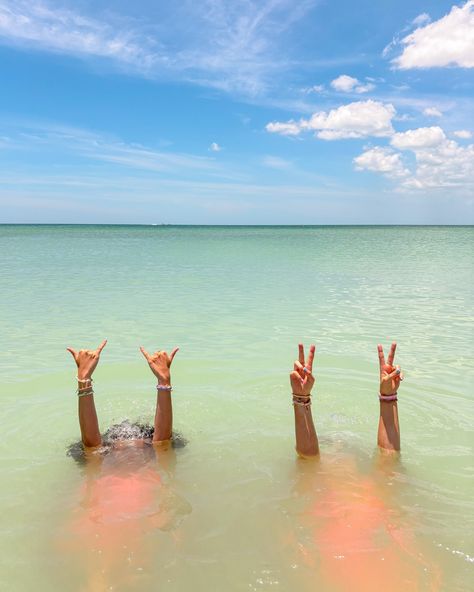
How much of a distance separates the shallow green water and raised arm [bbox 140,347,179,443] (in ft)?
1.24

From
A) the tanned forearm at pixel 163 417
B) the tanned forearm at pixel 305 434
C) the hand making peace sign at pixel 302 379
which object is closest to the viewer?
the hand making peace sign at pixel 302 379

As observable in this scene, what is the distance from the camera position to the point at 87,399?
194 inches

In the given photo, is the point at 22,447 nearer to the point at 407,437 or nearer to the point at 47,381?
the point at 47,381

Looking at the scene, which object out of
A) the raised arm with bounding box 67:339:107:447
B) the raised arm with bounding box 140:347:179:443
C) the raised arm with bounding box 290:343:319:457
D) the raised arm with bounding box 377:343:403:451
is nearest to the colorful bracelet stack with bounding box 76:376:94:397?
the raised arm with bounding box 67:339:107:447

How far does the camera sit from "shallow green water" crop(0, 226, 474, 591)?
3.46 metres

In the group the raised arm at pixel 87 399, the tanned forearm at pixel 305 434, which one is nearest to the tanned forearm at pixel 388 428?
the tanned forearm at pixel 305 434

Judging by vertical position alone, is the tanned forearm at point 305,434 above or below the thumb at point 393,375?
below

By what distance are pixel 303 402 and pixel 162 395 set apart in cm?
141

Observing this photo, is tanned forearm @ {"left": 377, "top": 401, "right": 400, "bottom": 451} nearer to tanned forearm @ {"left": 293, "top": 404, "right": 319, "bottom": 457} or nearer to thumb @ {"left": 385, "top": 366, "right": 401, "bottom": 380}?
thumb @ {"left": 385, "top": 366, "right": 401, "bottom": 380}

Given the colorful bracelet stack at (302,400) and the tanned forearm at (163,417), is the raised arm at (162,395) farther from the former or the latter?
the colorful bracelet stack at (302,400)

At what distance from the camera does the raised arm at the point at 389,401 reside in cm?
475

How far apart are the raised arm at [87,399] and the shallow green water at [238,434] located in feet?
1.01

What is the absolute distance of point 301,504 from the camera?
13.6 ft

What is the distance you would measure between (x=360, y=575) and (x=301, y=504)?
0.91 metres
